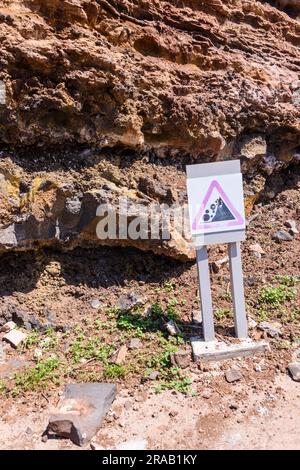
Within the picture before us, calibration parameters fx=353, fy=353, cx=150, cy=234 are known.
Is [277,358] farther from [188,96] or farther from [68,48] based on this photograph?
[68,48]

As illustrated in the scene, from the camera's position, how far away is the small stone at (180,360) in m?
3.24

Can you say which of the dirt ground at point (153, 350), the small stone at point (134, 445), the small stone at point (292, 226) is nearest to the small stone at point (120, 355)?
the dirt ground at point (153, 350)

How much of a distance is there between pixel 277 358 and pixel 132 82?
133 inches

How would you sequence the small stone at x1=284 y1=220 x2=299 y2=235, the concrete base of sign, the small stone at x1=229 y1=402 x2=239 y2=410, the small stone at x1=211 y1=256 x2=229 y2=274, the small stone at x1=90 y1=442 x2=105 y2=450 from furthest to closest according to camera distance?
the small stone at x1=284 y1=220 x2=299 y2=235 < the small stone at x1=211 y1=256 x2=229 y2=274 < the concrete base of sign < the small stone at x1=229 y1=402 x2=239 y2=410 < the small stone at x1=90 y1=442 x2=105 y2=450

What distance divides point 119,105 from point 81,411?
319 centimetres

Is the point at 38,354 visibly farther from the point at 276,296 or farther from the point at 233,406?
the point at 276,296

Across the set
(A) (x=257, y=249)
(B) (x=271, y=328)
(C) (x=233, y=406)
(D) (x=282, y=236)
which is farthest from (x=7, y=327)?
(D) (x=282, y=236)

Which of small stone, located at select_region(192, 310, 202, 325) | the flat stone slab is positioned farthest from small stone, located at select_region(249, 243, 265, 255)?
the flat stone slab

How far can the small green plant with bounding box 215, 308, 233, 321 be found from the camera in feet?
12.5

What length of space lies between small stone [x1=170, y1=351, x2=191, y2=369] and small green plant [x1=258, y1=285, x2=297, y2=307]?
4.03 ft

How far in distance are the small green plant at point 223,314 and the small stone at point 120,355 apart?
3.50 feet

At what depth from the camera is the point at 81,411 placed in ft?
9.18

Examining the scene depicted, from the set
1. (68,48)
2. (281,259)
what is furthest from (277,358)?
(68,48)

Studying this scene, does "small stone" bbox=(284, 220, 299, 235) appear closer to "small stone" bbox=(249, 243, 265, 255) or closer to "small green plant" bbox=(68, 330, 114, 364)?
"small stone" bbox=(249, 243, 265, 255)
